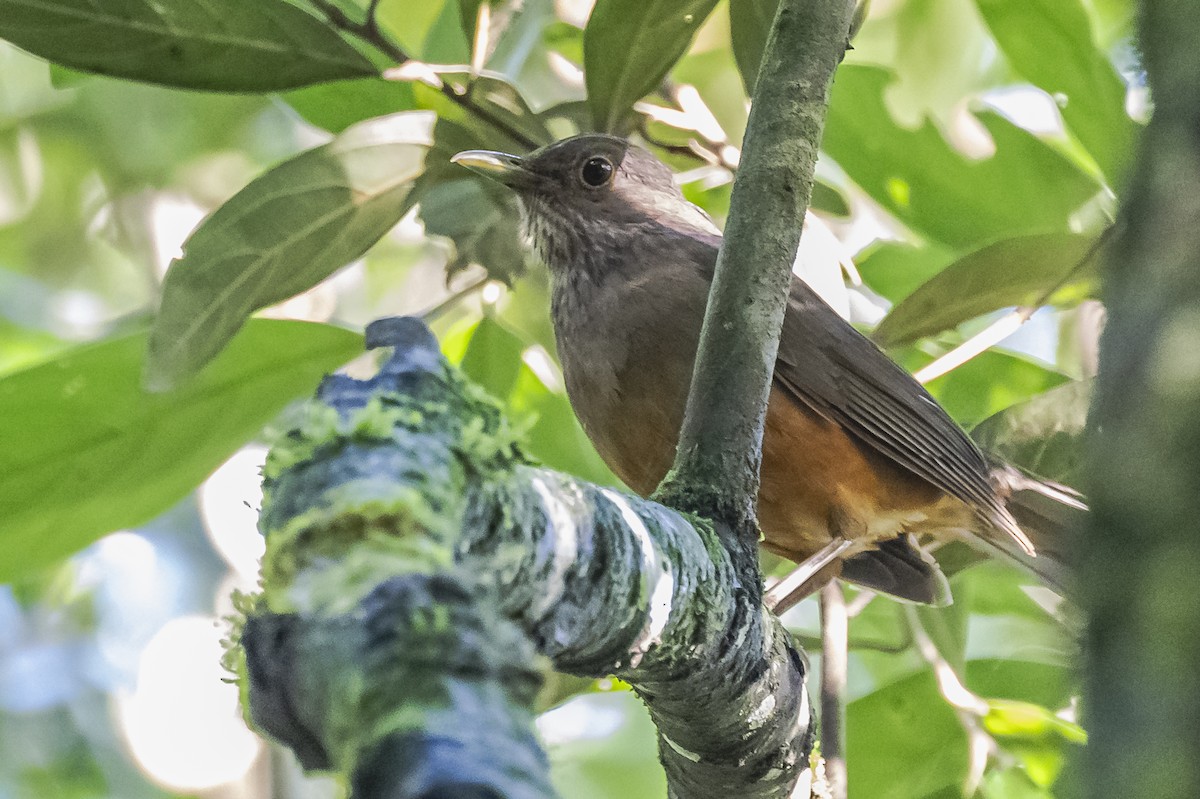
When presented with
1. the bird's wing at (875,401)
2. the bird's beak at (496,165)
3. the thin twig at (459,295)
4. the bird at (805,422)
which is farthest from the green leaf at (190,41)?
the bird's wing at (875,401)

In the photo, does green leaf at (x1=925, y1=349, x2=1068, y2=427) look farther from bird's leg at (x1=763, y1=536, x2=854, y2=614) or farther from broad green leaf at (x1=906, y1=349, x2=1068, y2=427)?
bird's leg at (x1=763, y1=536, x2=854, y2=614)

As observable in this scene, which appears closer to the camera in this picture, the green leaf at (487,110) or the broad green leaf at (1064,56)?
the green leaf at (487,110)

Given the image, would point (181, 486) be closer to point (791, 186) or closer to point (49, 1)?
point (49, 1)

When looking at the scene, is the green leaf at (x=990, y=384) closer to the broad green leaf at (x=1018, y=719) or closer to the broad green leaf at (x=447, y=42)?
the broad green leaf at (x=1018, y=719)

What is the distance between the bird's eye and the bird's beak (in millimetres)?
272

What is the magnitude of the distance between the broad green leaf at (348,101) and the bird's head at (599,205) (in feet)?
1.51

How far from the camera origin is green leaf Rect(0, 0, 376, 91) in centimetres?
241

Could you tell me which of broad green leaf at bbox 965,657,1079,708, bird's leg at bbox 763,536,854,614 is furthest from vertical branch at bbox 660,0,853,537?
broad green leaf at bbox 965,657,1079,708

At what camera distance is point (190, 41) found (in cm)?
255

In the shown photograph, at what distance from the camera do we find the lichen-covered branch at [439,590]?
817 mm

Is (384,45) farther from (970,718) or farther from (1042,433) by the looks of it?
(970,718)

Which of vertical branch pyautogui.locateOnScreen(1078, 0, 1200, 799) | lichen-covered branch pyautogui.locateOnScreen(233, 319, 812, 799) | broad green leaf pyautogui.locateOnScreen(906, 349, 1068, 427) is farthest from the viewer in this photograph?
broad green leaf pyautogui.locateOnScreen(906, 349, 1068, 427)

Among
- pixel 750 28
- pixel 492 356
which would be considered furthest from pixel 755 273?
pixel 492 356

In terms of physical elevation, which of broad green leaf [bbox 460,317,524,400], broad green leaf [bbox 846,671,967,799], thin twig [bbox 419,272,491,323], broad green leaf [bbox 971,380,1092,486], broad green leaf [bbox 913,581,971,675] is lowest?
broad green leaf [bbox 846,671,967,799]
